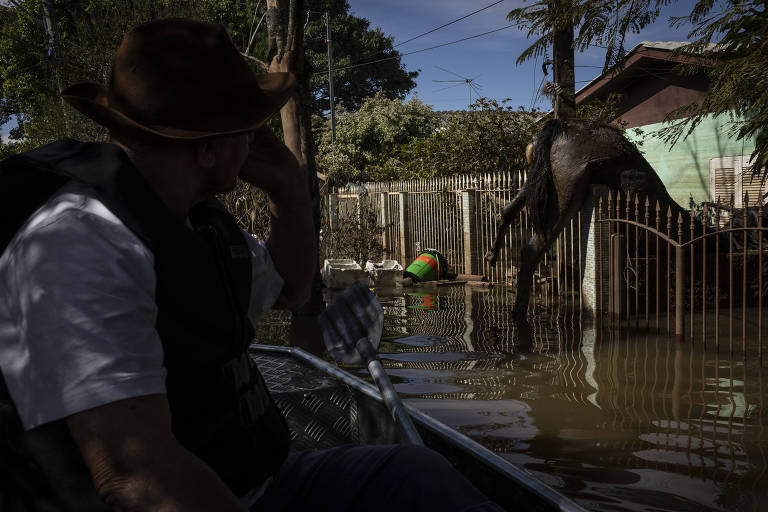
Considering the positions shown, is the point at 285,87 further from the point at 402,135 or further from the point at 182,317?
the point at 402,135

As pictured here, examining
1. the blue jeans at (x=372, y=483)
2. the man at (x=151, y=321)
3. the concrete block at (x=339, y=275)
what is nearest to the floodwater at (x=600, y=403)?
the blue jeans at (x=372, y=483)

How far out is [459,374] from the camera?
21.4 ft

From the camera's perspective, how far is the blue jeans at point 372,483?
1.63 m

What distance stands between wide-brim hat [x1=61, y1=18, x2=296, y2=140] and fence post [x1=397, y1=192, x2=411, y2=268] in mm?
14940

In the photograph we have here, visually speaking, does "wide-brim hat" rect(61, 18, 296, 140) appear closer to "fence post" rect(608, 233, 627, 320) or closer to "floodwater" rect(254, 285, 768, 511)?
"floodwater" rect(254, 285, 768, 511)

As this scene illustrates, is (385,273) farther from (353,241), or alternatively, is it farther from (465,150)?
(465,150)

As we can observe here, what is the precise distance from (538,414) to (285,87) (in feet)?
13.1

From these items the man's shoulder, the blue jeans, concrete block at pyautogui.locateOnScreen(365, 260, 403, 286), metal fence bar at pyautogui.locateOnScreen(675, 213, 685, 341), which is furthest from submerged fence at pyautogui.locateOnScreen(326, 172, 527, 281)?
the man's shoulder

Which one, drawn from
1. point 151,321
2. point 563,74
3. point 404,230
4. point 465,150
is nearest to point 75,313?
point 151,321

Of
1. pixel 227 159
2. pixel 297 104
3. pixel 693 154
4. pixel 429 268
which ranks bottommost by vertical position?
pixel 429 268

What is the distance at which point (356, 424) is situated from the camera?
122 inches

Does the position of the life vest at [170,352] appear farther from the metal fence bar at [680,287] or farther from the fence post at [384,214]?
the fence post at [384,214]

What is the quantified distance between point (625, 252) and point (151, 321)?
28.3 feet

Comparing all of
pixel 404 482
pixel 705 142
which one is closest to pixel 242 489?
pixel 404 482
